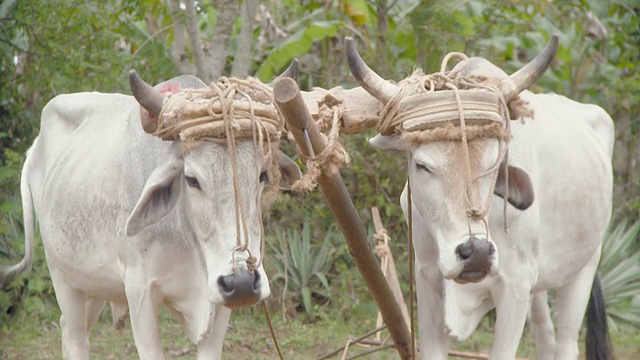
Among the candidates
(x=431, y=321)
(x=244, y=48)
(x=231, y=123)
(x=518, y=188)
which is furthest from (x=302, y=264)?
(x=231, y=123)

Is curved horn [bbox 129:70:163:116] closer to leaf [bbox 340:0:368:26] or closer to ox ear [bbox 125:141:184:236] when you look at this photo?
ox ear [bbox 125:141:184:236]

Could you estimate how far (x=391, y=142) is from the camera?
408 cm

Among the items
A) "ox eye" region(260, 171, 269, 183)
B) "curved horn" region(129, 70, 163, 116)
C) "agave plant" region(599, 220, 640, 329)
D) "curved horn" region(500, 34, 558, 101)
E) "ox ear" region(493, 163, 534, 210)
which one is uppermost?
"curved horn" region(129, 70, 163, 116)

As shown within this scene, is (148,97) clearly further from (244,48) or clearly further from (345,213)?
(244,48)

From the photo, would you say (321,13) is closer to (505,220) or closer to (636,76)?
(636,76)

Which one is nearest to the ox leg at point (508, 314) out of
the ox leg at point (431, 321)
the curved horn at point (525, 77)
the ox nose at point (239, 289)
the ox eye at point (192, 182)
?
the ox leg at point (431, 321)

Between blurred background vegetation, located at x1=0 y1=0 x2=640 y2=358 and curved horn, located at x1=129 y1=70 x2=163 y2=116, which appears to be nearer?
curved horn, located at x1=129 y1=70 x2=163 y2=116

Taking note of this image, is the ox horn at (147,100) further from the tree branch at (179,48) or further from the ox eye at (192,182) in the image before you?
the tree branch at (179,48)

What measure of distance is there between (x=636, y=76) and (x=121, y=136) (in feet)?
18.9

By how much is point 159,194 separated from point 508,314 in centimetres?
144

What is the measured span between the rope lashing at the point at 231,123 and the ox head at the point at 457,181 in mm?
396

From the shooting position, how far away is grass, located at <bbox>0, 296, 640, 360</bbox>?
734 cm

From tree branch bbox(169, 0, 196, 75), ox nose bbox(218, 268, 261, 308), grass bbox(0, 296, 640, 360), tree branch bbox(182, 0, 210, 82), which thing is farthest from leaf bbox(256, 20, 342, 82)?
ox nose bbox(218, 268, 261, 308)

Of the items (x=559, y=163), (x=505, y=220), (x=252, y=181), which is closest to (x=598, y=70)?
(x=559, y=163)
